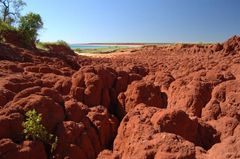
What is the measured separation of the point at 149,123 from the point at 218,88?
11.8ft

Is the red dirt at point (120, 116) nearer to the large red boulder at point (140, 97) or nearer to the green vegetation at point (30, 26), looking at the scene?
the large red boulder at point (140, 97)

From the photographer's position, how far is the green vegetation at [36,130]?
735 cm

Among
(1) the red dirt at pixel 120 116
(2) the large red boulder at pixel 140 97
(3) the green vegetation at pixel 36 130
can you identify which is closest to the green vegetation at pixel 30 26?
(1) the red dirt at pixel 120 116

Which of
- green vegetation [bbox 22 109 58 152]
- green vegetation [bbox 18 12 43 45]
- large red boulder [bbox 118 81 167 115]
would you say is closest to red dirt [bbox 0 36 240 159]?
large red boulder [bbox 118 81 167 115]

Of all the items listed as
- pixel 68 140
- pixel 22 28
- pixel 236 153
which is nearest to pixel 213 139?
pixel 236 153

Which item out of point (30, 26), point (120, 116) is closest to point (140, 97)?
point (120, 116)

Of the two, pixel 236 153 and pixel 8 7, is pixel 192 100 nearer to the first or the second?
pixel 236 153

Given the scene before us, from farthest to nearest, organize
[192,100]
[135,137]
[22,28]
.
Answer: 1. [22,28]
2. [192,100]
3. [135,137]

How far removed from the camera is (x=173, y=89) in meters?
11.7

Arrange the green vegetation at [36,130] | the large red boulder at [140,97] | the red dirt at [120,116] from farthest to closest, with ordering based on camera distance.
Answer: the large red boulder at [140,97]
the green vegetation at [36,130]
the red dirt at [120,116]

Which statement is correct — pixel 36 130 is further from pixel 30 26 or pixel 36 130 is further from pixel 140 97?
pixel 30 26

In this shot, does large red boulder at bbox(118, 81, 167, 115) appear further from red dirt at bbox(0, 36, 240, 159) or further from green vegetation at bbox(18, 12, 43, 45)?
green vegetation at bbox(18, 12, 43, 45)

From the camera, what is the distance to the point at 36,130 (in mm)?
7375

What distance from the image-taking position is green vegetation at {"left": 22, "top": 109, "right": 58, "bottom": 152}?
289 inches
